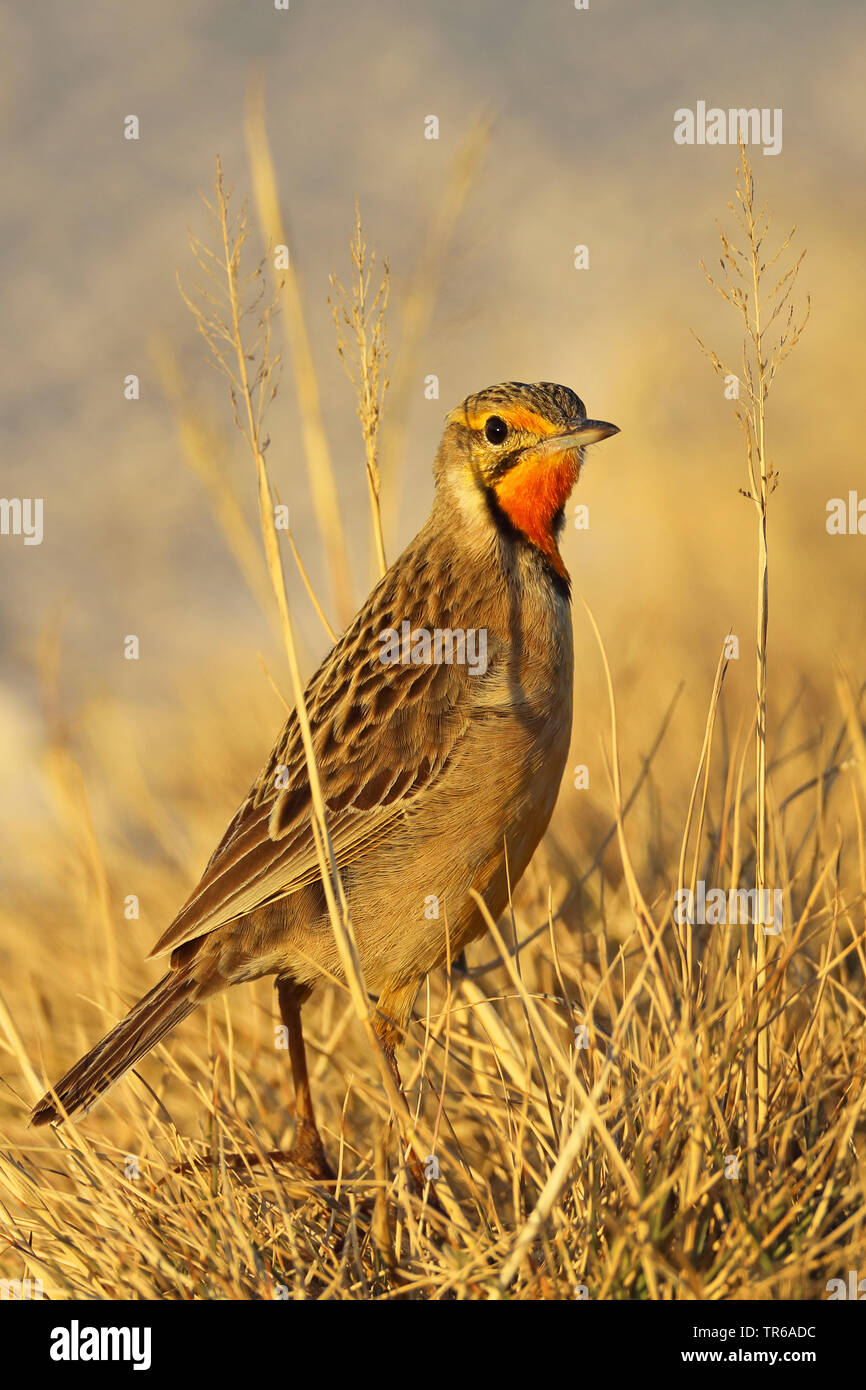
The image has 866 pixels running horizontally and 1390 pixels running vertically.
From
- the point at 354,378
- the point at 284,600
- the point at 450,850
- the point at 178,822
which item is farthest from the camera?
the point at 178,822

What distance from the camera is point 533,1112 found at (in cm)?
401

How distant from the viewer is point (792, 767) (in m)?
6.14

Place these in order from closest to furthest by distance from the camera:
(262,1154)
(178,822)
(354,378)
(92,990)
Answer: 1. (354,378)
2. (262,1154)
3. (92,990)
4. (178,822)

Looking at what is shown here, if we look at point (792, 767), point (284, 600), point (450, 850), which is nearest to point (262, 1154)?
point (450, 850)

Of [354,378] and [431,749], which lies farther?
[431,749]

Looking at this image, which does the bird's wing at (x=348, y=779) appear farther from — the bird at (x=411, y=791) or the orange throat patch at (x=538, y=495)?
the orange throat patch at (x=538, y=495)

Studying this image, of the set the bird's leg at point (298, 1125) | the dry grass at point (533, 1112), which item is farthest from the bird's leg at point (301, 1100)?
the dry grass at point (533, 1112)

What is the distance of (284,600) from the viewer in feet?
10.5

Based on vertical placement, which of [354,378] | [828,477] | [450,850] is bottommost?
[450,850]

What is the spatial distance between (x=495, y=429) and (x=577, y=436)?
15.2 inches

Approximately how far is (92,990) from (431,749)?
2440 millimetres

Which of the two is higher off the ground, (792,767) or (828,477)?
(828,477)

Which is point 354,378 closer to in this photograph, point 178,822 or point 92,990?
point 92,990
